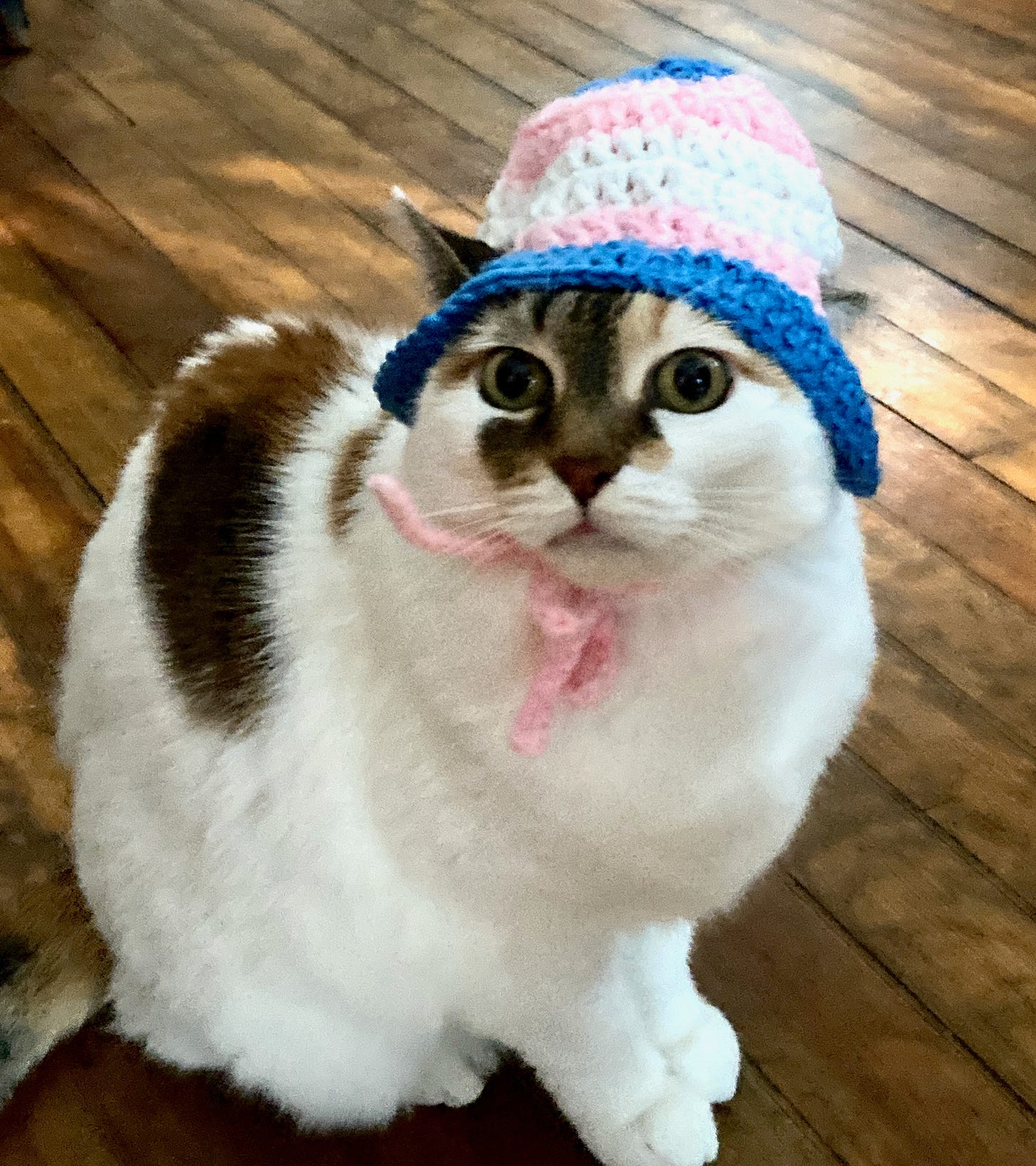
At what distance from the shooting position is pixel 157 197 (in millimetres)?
1983

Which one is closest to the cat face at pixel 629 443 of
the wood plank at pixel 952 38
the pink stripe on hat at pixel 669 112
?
the pink stripe on hat at pixel 669 112

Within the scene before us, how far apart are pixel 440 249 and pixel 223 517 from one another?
282mm

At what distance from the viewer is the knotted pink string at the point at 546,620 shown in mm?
536

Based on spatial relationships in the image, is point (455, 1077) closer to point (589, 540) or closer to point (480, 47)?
point (589, 540)

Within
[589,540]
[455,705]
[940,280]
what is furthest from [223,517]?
[940,280]

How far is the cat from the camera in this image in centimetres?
50

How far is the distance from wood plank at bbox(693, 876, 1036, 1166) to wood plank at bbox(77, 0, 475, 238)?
1258mm

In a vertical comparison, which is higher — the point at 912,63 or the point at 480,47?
the point at 912,63

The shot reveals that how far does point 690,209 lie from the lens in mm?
506

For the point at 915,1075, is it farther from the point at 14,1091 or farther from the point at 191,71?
the point at 191,71

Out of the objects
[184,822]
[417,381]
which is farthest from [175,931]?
[417,381]

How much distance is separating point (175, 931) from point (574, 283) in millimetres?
576

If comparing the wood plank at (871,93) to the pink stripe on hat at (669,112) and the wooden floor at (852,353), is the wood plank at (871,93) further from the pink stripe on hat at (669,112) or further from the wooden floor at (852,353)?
the pink stripe on hat at (669,112)

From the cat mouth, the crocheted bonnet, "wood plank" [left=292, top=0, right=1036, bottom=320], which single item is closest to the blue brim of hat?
the crocheted bonnet
